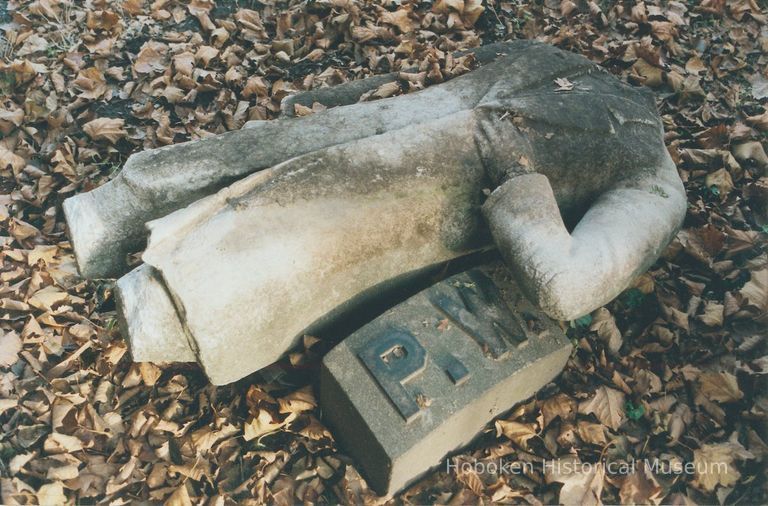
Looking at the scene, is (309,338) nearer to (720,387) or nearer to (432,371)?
(432,371)

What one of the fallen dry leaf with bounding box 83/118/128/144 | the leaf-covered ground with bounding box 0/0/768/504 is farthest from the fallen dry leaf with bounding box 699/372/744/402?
the fallen dry leaf with bounding box 83/118/128/144

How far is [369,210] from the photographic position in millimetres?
2373

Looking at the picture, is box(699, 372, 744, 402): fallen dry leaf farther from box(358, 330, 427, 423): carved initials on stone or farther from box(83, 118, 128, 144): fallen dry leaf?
box(83, 118, 128, 144): fallen dry leaf

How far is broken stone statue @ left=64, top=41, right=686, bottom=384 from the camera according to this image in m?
2.20

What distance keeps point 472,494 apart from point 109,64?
3959mm

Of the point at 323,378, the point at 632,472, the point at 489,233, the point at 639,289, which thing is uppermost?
the point at 489,233

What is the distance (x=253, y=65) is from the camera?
4352 millimetres

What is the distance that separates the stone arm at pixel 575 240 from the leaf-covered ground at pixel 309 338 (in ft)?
2.44

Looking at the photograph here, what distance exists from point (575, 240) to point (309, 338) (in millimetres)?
1212

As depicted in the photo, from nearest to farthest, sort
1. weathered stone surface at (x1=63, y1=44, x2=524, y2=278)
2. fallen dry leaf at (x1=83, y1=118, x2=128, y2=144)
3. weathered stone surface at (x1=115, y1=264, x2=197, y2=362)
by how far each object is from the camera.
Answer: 1. weathered stone surface at (x1=115, y1=264, x2=197, y2=362)
2. weathered stone surface at (x1=63, y1=44, x2=524, y2=278)
3. fallen dry leaf at (x1=83, y1=118, x2=128, y2=144)

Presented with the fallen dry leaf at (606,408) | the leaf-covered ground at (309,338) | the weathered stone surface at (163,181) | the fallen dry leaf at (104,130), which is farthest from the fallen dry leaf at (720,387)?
the fallen dry leaf at (104,130)

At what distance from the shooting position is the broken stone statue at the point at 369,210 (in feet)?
7.22

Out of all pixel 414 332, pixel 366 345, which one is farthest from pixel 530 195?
pixel 366 345

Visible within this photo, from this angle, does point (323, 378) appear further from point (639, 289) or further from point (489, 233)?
point (639, 289)
